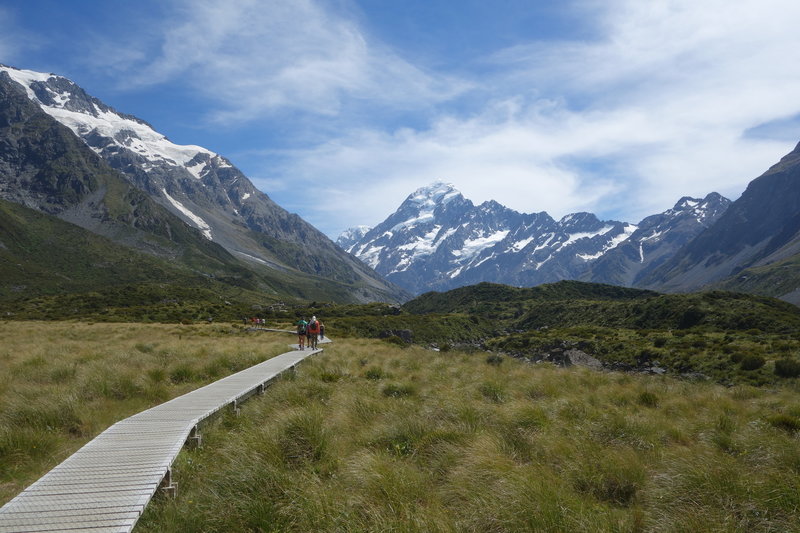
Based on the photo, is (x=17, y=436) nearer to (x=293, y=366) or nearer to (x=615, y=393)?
(x=293, y=366)

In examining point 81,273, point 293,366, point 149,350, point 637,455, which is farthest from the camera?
point 81,273

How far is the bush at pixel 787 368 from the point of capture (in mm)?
26469

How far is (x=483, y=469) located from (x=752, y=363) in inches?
1403

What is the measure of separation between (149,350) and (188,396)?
1184 cm

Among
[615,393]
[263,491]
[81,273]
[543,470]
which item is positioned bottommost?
[615,393]

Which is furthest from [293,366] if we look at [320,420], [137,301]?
[137,301]

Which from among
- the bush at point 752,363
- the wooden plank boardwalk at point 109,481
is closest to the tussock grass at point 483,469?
the wooden plank boardwalk at point 109,481

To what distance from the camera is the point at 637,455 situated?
757 centimetres

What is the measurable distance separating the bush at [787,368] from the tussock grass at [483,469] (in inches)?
802

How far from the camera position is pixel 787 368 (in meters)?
27.1

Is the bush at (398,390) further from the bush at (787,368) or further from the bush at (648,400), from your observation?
the bush at (787,368)

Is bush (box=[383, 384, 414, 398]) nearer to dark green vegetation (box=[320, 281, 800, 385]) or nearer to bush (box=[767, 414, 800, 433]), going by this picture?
bush (box=[767, 414, 800, 433])

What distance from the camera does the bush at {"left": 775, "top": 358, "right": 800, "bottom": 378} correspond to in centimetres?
2647

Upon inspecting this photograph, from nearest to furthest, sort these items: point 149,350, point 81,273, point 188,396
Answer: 1. point 188,396
2. point 149,350
3. point 81,273
